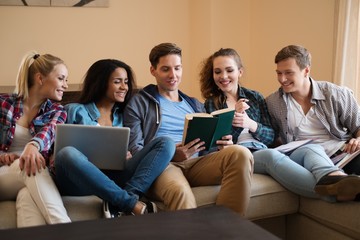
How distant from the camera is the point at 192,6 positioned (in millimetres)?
3783

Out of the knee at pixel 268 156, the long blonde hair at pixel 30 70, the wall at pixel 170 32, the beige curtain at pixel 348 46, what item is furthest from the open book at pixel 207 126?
the wall at pixel 170 32

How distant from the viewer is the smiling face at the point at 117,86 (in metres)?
2.07

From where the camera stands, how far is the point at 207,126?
178 centimetres

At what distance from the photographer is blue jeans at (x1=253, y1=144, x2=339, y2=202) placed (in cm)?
180

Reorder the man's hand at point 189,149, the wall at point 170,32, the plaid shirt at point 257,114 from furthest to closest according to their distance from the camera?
the wall at point 170,32, the plaid shirt at point 257,114, the man's hand at point 189,149

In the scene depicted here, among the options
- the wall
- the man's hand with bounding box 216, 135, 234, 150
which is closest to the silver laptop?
the man's hand with bounding box 216, 135, 234, 150

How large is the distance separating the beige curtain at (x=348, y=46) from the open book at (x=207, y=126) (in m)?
1.33

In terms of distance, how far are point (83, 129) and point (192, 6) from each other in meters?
2.47

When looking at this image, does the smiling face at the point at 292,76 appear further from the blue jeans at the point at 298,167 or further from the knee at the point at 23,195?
the knee at the point at 23,195

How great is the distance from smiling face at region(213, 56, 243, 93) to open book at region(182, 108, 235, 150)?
414mm

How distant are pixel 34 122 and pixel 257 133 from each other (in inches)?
45.1

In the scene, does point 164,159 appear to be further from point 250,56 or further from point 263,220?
point 250,56

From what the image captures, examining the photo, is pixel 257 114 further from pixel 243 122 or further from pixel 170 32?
A: pixel 170 32

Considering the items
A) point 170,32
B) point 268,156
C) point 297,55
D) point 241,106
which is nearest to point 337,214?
point 268,156
